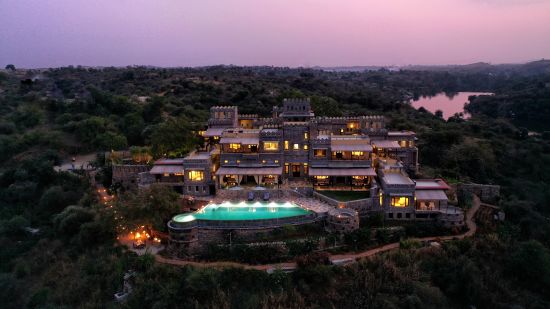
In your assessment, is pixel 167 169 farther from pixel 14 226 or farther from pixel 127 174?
A: pixel 14 226

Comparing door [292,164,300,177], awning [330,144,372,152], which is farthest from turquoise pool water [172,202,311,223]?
awning [330,144,372,152]

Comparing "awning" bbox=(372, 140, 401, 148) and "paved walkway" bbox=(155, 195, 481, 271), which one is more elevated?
"awning" bbox=(372, 140, 401, 148)

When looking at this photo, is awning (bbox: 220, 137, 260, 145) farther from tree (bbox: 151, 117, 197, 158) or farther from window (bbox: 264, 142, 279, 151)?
tree (bbox: 151, 117, 197, 158)

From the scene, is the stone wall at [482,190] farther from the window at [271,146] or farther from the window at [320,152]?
the window at [271,146]

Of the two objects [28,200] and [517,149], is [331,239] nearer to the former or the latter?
[28,200]

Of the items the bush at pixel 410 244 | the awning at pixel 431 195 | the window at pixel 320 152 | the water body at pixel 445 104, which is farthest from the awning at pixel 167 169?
the water body at pixel 445 104

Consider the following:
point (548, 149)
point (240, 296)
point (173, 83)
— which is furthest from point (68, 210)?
point (548, 149)
